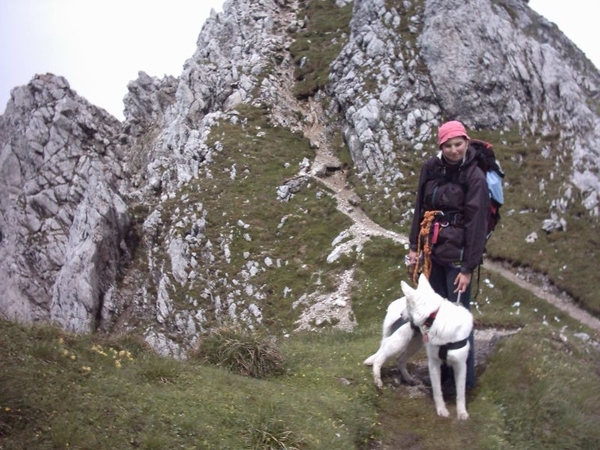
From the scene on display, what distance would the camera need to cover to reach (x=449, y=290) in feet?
29.2

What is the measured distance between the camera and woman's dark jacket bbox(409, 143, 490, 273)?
8258 mm

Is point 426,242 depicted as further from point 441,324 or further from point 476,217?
point 441,324

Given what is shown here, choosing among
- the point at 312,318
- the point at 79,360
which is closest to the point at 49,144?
the point at 312,318

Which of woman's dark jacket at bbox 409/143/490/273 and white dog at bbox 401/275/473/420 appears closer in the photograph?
white dog at bbox 401/275/473/420

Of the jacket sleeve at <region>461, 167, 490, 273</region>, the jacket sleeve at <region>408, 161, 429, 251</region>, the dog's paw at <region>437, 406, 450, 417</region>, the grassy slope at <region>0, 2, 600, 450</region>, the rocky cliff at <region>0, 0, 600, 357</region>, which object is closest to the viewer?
the grassy slope at <region>0, 2, 600, 450</region>

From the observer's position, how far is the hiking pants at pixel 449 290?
882 centimetres

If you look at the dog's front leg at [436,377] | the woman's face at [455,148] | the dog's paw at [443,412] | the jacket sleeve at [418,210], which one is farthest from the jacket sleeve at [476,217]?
the dog's paw at [443,412]

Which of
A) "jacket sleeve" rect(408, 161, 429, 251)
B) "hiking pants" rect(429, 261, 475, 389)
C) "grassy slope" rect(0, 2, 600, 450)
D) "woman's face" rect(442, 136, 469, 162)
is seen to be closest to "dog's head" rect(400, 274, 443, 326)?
"hiking pants" rect(429, 261, 475, 389)

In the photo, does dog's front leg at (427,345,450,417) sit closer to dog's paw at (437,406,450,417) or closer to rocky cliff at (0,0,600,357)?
dog's paw at (437,406,450,417)

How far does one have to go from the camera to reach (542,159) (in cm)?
3506

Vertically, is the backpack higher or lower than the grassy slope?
higher

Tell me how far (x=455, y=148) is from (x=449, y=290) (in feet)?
8.02

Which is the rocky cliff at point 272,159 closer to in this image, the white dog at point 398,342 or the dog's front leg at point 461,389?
the white dog at point 398,342

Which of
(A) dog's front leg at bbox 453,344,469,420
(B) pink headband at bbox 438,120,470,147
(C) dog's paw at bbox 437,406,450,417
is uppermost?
(B) pink headband at bbox 438,120,470,147
